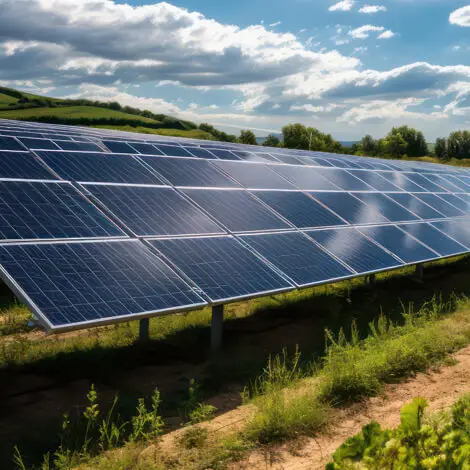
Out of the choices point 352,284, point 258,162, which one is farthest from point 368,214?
point 258,162

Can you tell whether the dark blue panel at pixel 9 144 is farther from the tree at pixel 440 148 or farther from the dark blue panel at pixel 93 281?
the tree at pixel 440 148

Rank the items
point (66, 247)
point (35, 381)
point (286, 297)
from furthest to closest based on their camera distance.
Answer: point (286, 297) < point (35, 381) < point (66, 247)

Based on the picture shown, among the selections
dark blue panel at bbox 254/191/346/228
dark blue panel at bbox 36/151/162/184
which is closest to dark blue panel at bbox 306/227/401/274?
dark blue panel at bbox 254/191/346/228

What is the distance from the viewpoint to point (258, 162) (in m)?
18.0

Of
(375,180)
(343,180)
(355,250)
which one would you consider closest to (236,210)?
(355,250)

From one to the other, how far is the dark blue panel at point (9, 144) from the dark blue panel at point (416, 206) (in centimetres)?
1257

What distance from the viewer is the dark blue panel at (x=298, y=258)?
11.0m

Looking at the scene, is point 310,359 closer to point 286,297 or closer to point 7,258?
point 286,297

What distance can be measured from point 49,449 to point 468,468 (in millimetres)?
5268

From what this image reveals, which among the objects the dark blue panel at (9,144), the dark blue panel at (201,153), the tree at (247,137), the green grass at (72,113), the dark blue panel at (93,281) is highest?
the green grass at (72,113)

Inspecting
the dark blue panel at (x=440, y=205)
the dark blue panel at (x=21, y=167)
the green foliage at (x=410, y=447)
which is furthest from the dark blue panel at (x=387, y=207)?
the green foliage at (x=410, y=447)

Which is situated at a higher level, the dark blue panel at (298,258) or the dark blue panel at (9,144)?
the dark blue panel at (9,144)

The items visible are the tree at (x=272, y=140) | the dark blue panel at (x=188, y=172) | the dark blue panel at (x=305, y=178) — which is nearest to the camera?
the dark blue panel at (x=188, y=172)

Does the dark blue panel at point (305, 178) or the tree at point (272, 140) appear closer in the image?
the dark blue panel at point (305, 178)
